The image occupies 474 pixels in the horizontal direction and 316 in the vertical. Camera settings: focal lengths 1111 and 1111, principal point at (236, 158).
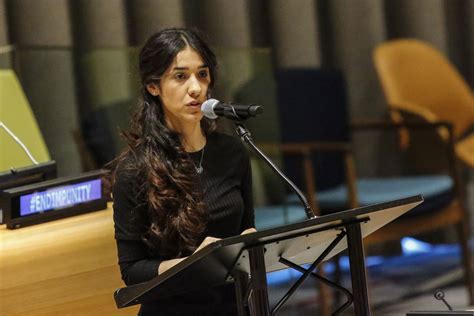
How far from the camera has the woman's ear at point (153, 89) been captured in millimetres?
2850

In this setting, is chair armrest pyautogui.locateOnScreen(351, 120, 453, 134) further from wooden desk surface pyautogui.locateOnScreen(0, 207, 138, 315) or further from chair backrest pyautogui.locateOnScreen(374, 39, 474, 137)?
wooden desk surface pyautogui.locateOnScreen(0, 207, 138, 315)

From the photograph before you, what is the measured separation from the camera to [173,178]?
109 inches

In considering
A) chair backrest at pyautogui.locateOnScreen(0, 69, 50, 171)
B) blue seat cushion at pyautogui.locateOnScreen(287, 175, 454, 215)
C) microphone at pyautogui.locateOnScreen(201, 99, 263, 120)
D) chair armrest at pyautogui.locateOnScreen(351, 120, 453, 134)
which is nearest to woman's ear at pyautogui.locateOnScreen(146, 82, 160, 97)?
microphone at pyautogui.locateOnScreen(201, 99, 263, 120)

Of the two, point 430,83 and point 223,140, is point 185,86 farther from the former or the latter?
point 430,83

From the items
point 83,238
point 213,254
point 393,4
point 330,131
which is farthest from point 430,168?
point 213,254

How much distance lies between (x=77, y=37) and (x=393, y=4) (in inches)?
81.0

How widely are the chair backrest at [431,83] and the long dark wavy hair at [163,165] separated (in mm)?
3280

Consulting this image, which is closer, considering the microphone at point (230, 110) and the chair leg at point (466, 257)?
the microphone at point (230, 110)

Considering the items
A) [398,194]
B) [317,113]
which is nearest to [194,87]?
[398,194]

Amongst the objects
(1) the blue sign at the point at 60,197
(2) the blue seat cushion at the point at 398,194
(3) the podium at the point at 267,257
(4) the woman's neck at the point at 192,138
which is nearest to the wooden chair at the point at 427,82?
(2) the blue seat cushion at the point at 398,194

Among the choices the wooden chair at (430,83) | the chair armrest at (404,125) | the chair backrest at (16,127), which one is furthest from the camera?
the wooden chair at (430,83)

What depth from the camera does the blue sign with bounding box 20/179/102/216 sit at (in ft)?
10.5

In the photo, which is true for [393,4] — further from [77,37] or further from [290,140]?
[77,37]

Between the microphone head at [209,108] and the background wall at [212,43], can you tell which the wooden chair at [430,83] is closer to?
the background wall at [212,43]
